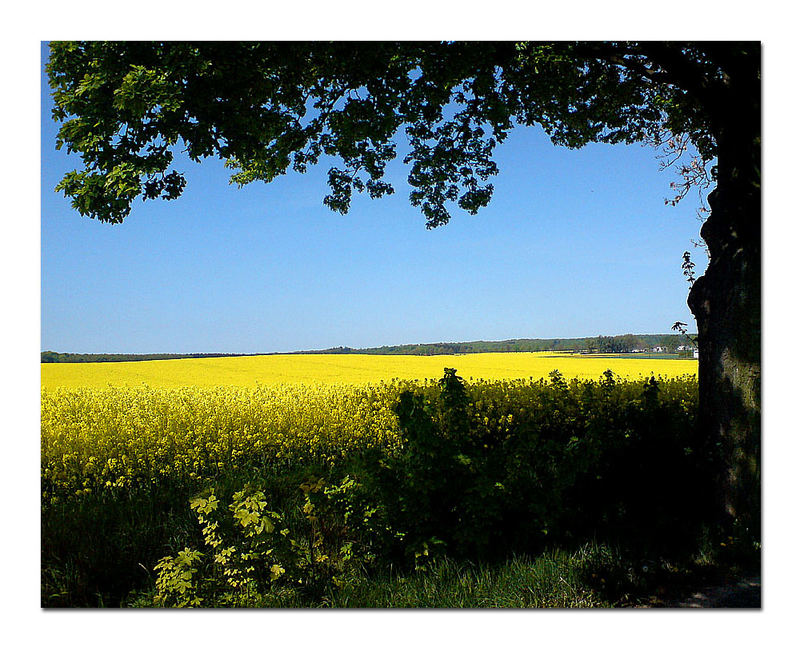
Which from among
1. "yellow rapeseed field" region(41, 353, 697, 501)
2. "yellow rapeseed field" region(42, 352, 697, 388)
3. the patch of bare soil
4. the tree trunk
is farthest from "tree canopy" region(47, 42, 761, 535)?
"yellow rapeseed field" region(42, 352, 697, 388)

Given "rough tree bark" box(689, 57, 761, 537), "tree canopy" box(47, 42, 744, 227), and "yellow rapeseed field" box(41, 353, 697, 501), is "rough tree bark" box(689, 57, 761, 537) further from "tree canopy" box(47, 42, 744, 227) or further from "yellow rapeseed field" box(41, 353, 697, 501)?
"yellow rapeseed field" box(41, 353, 697, 501)

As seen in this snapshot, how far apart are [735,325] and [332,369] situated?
4974 millimetres

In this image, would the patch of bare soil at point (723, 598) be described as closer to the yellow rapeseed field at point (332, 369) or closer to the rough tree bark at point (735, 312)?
the rough tree bark at point (735, 312)

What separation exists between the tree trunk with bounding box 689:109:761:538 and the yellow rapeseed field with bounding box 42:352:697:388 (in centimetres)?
209

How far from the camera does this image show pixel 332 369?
7.63 metres

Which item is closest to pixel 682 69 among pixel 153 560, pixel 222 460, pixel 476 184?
pixel 476 184

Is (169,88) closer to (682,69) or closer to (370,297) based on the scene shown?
(370,297)

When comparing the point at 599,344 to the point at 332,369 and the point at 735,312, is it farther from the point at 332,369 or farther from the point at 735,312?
the point at 332,369

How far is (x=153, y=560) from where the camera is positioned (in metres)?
3.41

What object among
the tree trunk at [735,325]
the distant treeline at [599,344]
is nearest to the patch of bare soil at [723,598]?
the tree trunk at [735,325]

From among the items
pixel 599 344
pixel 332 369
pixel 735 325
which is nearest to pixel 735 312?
pixel 735 325

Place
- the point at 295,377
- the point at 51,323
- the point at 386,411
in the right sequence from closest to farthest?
the point at 51,323, the point at 386,411, the point at 295,377

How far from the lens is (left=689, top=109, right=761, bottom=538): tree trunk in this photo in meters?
3.87

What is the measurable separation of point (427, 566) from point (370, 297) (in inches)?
81.7
